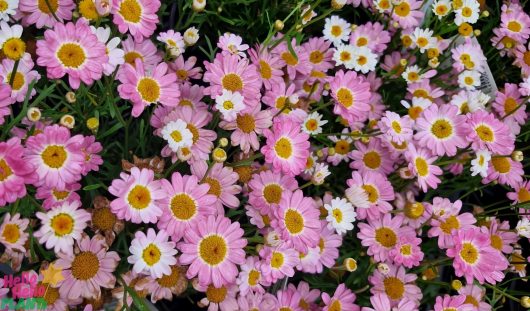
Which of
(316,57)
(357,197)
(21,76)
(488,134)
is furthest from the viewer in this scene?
(316,57)

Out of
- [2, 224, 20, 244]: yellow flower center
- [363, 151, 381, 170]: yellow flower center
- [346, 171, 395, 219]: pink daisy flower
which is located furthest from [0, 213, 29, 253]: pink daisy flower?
[363, 151, 381, 170]: yellow flower center

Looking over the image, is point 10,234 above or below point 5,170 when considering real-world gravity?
below

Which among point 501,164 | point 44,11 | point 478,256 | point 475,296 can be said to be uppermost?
point 44,11

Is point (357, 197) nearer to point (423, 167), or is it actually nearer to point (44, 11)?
point (423, 167)

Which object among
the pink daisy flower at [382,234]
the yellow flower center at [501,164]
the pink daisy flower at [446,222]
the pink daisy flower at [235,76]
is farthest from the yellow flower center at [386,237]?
the pink daisy flower at [235,76]

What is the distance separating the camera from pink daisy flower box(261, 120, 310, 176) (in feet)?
4.10

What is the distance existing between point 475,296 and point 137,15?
1.21 meters

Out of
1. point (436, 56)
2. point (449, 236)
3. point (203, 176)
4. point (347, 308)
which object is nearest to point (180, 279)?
point (203, 176)

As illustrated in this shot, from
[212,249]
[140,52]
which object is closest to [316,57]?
[140,52]

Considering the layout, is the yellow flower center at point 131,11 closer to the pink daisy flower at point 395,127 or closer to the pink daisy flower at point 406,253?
the pink daisy flower at point 395,127

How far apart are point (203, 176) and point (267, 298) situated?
0.37m

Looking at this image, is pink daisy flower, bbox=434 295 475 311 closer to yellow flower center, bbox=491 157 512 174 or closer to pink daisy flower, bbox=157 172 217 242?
yellow flower center, bbox=491 157 512 174

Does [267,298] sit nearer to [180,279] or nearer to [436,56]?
[180,279]

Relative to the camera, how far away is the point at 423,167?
1492mm
